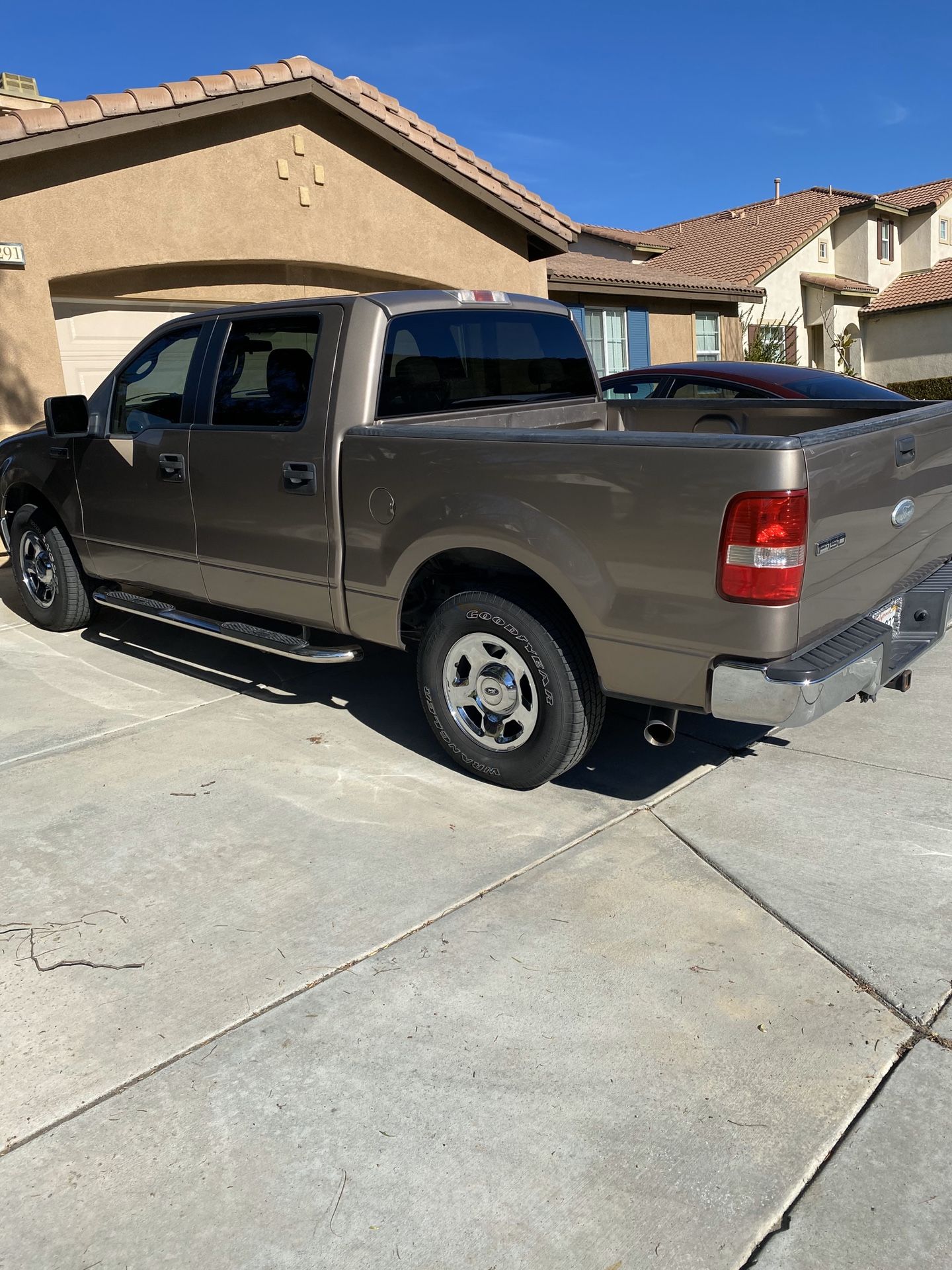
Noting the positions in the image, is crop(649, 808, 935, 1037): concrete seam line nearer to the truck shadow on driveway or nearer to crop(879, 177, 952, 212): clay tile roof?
the truck shadow on driveway

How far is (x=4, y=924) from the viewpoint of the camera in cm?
335

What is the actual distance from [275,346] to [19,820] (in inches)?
92.7

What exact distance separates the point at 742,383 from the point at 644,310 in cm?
1213

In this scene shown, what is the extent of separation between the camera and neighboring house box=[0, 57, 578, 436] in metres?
9.11

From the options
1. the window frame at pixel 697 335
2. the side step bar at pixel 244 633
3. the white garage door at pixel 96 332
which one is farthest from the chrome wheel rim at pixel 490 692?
the window frame at pixel 697 335

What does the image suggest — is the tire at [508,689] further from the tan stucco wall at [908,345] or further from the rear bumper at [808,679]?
the tan stucco wall at [908,345]

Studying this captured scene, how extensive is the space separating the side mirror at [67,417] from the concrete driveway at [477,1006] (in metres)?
1.95

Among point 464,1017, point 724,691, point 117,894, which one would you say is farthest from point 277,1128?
point 724,691

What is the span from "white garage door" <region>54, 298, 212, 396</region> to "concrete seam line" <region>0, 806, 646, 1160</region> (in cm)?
789

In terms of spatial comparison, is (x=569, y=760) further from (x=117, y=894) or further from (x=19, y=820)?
(x=19, y=820)

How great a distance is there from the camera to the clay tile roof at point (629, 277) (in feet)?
56.5

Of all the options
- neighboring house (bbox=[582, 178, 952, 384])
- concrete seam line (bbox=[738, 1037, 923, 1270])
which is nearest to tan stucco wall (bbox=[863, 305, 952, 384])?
neighboring house (bbox=[582, 178, 952, 384])

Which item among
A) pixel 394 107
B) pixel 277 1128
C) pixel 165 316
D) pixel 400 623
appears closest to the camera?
pixel 277 1128

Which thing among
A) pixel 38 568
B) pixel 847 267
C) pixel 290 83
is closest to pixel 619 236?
pixel 847 267
